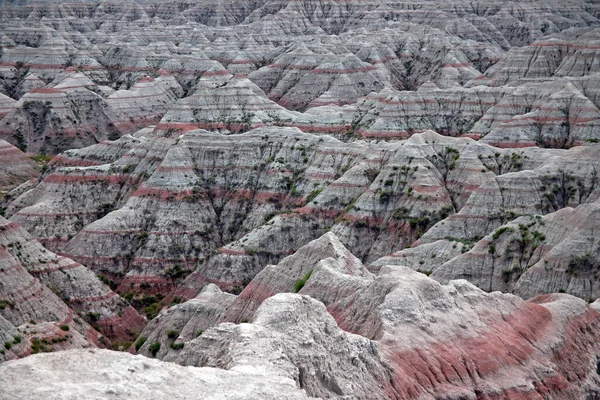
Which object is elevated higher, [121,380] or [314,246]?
[121,380]

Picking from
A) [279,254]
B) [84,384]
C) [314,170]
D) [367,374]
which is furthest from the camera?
[314,170]

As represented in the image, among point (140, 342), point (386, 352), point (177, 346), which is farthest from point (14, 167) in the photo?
point (386, 352)

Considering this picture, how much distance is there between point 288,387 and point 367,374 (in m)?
8.50

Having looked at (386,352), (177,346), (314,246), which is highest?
(386,352)

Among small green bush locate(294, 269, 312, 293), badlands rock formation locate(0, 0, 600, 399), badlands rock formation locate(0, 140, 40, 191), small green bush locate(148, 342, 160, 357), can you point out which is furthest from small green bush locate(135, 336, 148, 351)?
badlands rock formation locate(0, 140, 40, 191)

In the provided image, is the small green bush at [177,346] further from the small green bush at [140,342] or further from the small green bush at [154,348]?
the small green bush at [140,342]

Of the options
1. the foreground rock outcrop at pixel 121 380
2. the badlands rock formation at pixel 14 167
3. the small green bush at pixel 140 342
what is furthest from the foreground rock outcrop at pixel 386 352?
the badlands rock formation at pixel 14 167

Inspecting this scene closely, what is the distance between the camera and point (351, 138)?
135500 millimetres

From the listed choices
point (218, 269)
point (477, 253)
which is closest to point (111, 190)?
point (218, 269)

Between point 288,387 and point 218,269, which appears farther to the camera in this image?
point 218,269

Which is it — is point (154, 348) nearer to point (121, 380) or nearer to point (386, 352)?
point (386, 352)

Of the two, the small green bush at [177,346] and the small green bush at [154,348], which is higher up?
the small green bush at [177,346]

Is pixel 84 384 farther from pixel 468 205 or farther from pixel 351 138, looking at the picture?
pixel 351 138

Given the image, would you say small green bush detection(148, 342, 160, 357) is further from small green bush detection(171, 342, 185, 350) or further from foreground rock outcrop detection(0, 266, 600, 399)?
foreground rock outcrop detection(0, 266, 600, 399)
